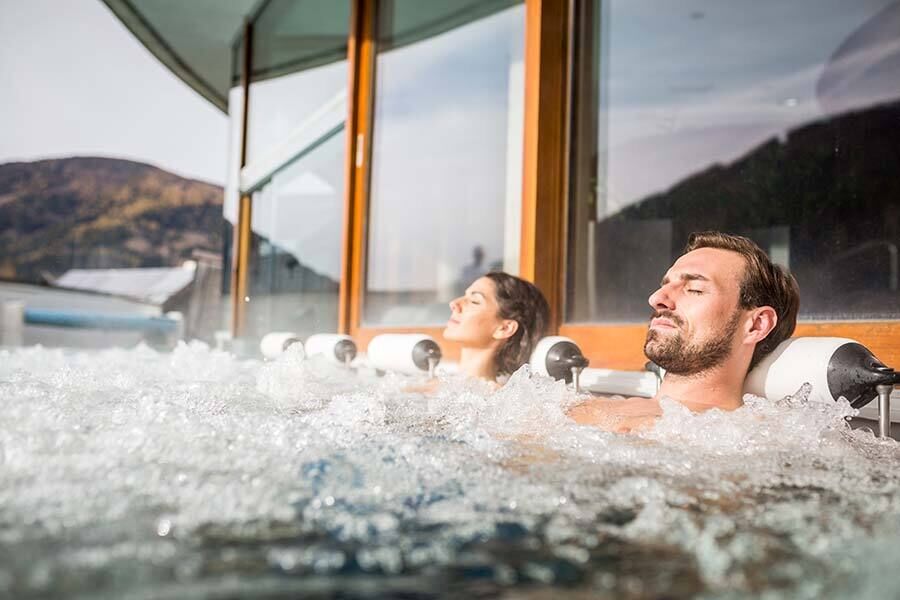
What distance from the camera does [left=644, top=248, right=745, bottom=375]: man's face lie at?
5.15ft

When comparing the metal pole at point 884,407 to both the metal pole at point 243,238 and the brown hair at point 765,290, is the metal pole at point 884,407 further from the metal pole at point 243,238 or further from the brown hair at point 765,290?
the metal pole at point 243,238

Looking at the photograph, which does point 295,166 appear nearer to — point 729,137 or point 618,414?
point 729,137

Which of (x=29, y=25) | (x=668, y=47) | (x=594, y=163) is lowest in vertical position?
(x=594, y=163)

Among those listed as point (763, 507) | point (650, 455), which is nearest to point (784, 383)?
point (650, 455)

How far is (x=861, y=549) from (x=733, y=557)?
140 millimetres

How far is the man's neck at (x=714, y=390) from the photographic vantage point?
156cm

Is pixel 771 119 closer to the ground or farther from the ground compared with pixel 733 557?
farther from the ground

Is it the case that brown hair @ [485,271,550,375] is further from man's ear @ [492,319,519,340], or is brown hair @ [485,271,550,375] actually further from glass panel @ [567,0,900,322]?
glass panel @ [567,0,900,322]

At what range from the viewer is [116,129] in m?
7.64

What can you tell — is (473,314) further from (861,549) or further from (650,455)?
(861,549)

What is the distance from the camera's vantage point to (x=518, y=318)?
2.33 meters

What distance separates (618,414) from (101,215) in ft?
25.5

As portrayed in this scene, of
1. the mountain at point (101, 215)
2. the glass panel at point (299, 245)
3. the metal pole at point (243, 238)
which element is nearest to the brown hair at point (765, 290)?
the glass panel at point (299, 245)

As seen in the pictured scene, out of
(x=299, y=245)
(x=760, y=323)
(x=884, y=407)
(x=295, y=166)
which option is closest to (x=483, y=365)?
(x=760, y=323)
